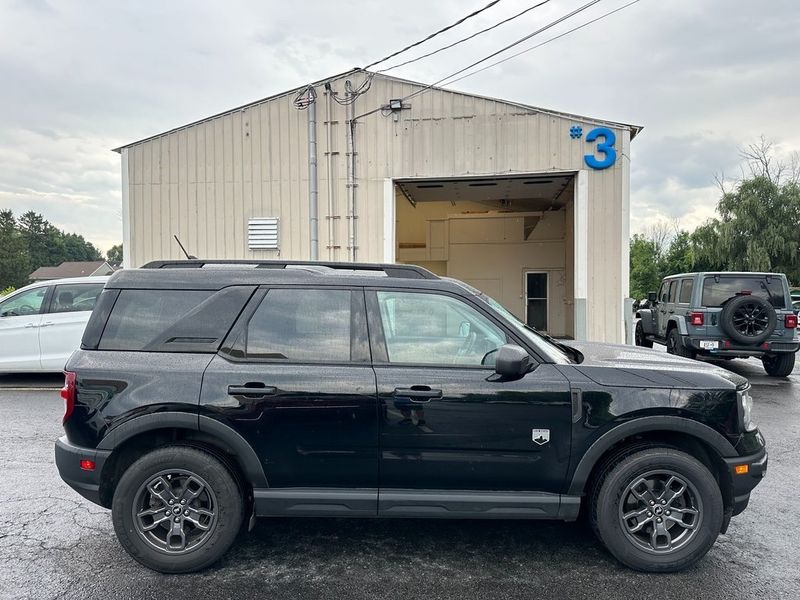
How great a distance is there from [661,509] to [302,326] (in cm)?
238

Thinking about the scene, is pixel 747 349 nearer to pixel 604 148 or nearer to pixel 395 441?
pixel 604 148

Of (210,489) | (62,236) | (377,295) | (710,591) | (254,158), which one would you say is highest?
(62,236)

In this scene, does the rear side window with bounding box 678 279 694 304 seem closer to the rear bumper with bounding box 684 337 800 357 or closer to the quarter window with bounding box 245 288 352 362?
the rear bumper with bounding box 684 337 800 357

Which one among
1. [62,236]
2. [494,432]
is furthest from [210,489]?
[62,236]

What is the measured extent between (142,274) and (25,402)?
5492 mm

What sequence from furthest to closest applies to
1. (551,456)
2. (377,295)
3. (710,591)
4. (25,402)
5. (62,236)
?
(62,236) → (25,402) → (377,295) → (551,456) → (710,591)

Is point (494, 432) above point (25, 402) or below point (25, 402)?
above

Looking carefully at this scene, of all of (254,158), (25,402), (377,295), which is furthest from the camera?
(254,158)

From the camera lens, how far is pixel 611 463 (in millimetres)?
2967

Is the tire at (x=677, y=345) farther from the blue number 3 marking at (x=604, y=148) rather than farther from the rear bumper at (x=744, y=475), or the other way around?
the rear bumper at (x=744, y=475)

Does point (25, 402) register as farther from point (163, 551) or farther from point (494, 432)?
point (494, 432)

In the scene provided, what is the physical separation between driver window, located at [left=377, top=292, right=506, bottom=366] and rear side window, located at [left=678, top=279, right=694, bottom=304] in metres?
8.35

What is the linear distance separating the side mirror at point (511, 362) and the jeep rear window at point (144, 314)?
181 centimetres

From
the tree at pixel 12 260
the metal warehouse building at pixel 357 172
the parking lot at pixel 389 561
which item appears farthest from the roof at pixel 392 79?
the tree at pixel 12 260
